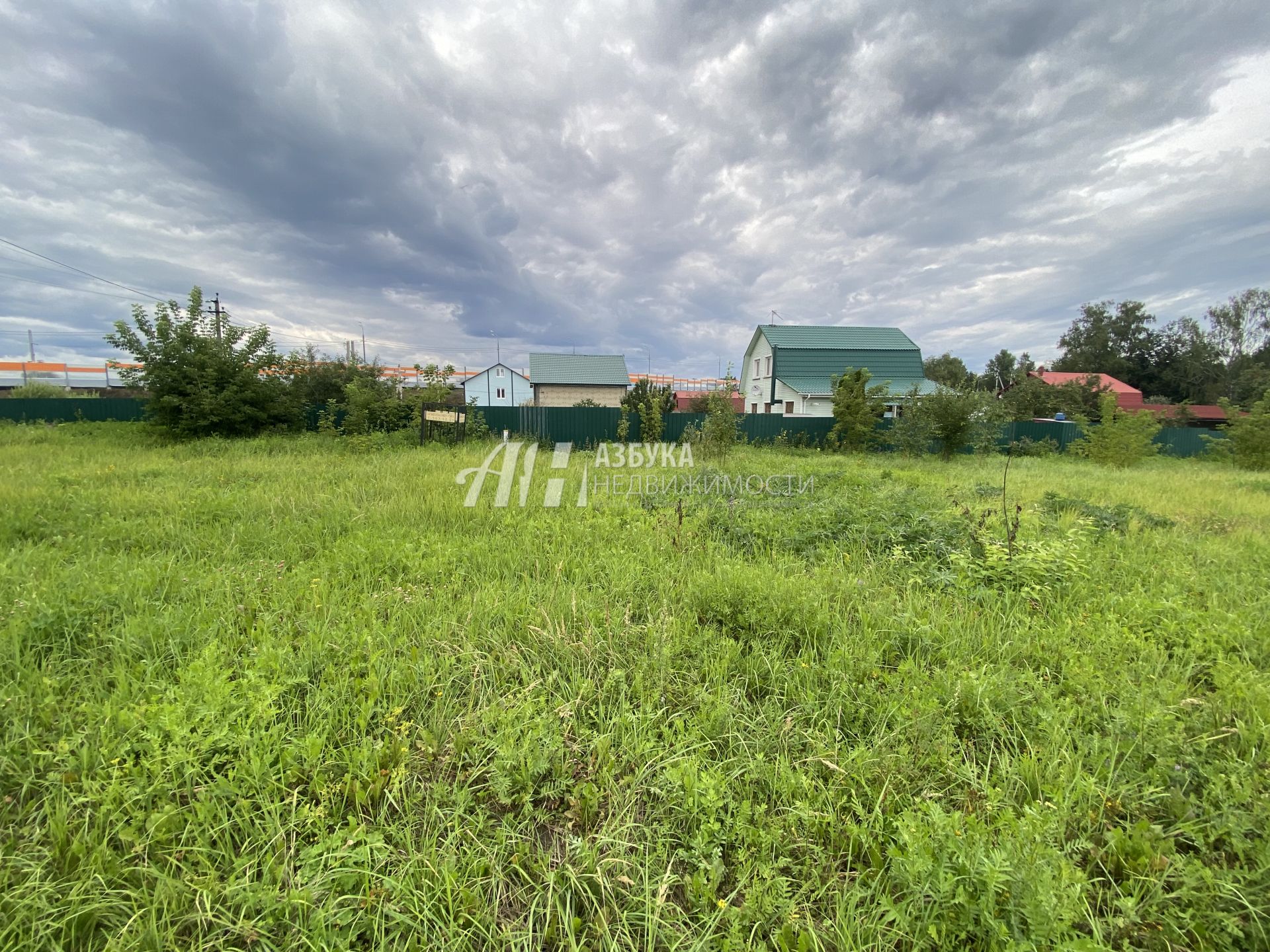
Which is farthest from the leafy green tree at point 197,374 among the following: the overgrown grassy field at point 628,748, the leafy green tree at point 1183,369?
the leafy green tree at point 1183,369

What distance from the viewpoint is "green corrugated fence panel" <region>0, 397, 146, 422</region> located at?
524 inches

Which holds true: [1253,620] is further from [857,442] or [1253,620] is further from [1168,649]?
[857,442]

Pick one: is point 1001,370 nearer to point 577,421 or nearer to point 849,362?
point 849,362

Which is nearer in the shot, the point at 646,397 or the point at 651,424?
the point at 651,424

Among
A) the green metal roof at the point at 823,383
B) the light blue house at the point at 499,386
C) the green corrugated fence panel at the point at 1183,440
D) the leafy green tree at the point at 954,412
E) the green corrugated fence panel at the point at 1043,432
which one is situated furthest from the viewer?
the light blue house at the point at 499,386

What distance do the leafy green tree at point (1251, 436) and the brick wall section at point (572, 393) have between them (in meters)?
25.3

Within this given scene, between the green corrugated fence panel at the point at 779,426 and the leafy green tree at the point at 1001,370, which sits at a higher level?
the leafy green tree at the point at 1001,370

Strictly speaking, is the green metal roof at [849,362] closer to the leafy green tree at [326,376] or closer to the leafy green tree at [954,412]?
the leafy green tree at [954,412]

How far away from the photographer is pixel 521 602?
8.73 ft

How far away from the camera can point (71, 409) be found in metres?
13.5

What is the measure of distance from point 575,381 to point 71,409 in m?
21.8

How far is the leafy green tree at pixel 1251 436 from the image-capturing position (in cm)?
1164

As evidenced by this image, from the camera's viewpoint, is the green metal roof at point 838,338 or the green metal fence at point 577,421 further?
the green metal roof at point 838,338

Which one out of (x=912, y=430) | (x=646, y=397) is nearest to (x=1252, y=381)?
(x=912, y=430)
